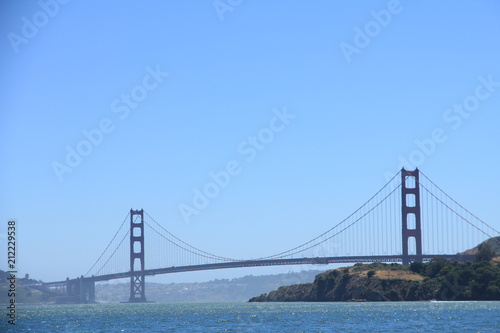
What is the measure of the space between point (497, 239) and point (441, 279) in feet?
141

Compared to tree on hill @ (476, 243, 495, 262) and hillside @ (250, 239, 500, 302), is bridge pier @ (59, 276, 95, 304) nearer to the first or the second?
hillside @ (250, 239, 500, 302)

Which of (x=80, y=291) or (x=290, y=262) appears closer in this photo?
(x=290, y=262)

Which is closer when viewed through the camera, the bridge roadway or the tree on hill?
the tree on hill

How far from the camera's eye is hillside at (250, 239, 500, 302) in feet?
333

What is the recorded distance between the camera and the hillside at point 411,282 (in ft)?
333

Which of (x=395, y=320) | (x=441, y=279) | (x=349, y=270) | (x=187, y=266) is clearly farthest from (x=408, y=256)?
(x=395, y=320)

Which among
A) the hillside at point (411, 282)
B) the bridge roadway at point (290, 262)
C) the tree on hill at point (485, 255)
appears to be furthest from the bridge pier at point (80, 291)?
the tree on hill at point (485, 255)

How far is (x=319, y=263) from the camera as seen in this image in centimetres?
13225

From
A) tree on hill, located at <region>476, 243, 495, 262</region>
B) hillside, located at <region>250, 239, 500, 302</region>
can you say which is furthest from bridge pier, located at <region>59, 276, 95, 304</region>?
tree on hill, located at <region>476, 243, 495, 262</region>

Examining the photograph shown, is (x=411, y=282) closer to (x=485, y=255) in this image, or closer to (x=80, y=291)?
(x=485, y=255)

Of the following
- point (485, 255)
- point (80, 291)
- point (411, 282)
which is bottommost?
point (411, 282)

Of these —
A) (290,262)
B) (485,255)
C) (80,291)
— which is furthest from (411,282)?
(80,291)

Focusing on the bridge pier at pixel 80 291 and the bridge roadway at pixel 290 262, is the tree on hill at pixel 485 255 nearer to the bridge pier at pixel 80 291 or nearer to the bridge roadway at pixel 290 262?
the bridge roadway at pixel 290 262

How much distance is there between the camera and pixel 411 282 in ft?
348
